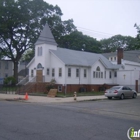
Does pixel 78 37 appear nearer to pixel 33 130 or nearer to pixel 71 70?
pixel 71 70

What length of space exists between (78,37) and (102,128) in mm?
57934

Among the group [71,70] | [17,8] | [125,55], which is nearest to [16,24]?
[17,8]

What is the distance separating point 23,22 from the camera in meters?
52.3

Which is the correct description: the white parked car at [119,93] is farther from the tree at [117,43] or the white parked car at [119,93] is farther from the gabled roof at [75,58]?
the tree at [117,43]

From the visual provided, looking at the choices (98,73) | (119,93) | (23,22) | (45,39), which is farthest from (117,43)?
(119,93)

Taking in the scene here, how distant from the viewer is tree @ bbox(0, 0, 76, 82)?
5200 cm

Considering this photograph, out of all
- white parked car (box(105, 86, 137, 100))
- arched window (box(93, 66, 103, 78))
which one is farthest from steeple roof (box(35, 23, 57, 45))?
white parked car (box(105, 86, 137, 100))

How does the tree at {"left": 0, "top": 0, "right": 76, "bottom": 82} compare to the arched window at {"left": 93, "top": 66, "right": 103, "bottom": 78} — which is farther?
the tree at {"left": 0, "top": 0, "right": 76, "bottom": 82}

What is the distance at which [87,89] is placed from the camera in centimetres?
3853

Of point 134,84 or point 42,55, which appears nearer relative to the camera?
point 42,55

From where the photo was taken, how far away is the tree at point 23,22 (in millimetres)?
52000

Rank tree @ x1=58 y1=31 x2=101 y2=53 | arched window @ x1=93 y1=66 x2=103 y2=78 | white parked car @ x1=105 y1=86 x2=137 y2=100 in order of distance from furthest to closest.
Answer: tree @ x1=58 y1=31 x2=101 y2=53 < arched window @ x1=93 y1=66 x2=103 y2=78 < white parked car @ x1=105 y1=86 x2=137 y2=100

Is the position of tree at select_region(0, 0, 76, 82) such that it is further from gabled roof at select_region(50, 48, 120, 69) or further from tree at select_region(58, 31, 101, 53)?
gabled roof at select_region(50, 48, 120, 69)

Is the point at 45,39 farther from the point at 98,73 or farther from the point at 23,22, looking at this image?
the point at 23,22
